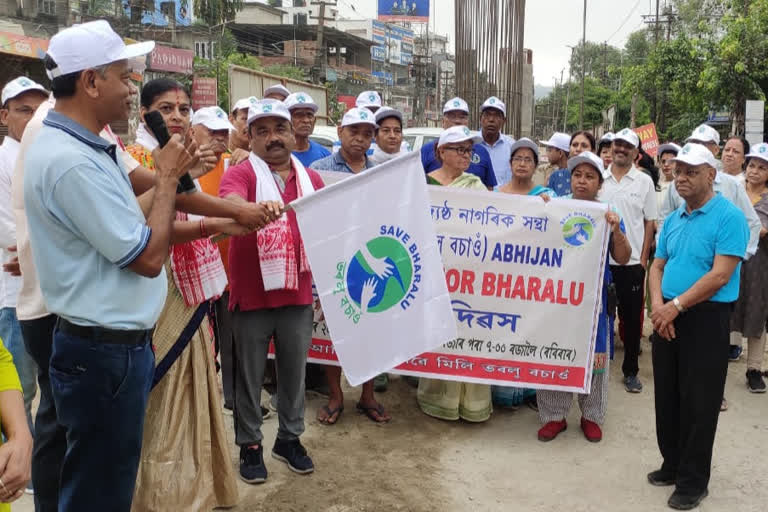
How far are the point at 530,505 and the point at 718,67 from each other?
55.1 feet

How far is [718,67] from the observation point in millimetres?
17359

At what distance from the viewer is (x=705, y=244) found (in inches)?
140

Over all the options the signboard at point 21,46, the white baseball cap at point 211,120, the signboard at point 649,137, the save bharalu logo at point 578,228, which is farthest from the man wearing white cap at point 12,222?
the signboard at point 21,46

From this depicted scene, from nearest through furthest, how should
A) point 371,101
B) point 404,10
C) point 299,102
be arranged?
1. point 299,102
2. point 371,101
3. point 404,10

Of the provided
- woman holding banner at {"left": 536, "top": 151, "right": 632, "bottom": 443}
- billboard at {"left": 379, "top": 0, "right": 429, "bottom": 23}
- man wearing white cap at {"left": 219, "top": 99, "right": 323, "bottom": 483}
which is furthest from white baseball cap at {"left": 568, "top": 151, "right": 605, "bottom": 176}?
billboard at {"left": 379, "top": 0, "right": 429, "bottom": 23}

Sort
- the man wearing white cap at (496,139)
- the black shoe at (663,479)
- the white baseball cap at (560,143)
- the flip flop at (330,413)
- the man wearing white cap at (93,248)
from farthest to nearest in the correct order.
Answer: the white baseball cap at (560,143) → the man wearing white cap at (496,139) → the flip flop at (330,413) → the black shoe at (663,479) → the man wearing white cap at (93,248)

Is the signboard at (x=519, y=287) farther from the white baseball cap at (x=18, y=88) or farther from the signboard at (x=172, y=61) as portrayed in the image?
the signboard at (x=172, y=61)

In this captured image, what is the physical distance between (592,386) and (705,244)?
1402 mm

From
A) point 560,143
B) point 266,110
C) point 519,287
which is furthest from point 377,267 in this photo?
point 560,143

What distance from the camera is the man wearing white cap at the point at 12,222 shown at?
342 cm

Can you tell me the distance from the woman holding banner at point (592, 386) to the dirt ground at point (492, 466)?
9cm

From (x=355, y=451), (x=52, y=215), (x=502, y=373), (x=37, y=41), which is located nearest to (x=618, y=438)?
(x=502, y=373)

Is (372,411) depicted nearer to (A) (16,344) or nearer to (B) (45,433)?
(A) (16,344)

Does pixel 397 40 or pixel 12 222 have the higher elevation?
pixel 397 40
